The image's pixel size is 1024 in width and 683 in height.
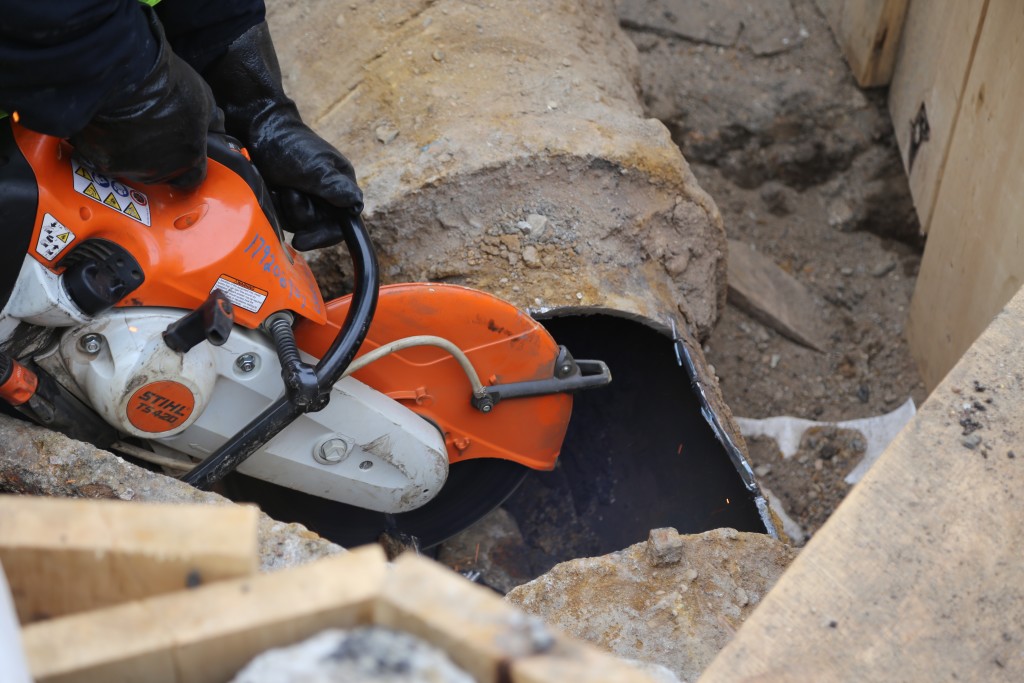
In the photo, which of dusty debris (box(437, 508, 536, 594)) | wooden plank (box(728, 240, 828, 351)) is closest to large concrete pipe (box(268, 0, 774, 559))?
dusty debris (box(437, 508, 536, 594))

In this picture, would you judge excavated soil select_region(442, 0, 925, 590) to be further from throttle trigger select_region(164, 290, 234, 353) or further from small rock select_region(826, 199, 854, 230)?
throttle trigger select_region(164, 290, 234, 353)

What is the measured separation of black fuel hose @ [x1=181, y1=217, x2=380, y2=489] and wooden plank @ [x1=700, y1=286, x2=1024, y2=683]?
896 millimetres

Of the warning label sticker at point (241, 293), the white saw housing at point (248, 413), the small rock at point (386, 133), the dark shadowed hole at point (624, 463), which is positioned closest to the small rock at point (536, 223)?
the dark shadowed hole at point (624, 463)

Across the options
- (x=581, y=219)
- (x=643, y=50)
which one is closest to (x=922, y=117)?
(x=643, y=50)

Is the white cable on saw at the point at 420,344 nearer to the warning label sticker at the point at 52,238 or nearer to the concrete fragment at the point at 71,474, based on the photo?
the concrete fragment at the point at 71,474

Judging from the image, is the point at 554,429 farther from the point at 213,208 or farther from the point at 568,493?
the point at 213,208

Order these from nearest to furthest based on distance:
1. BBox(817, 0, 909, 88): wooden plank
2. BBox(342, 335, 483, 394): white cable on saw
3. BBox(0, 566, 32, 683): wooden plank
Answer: BBox(0, 566, 32, 683): wooden plank, BBox(342, 335, 483, 394): white cable on saw, BBox(817, 0, 909, 88): wooden plank

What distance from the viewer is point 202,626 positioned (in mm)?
659

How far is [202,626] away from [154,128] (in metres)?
1.07

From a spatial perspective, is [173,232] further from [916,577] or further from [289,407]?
[916,577]

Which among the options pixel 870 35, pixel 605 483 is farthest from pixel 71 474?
pixel 870 35

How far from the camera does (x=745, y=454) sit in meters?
2.28

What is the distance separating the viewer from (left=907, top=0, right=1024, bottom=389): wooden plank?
234 cm

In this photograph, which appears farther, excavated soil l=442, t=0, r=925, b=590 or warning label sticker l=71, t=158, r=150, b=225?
excavated soil l=442, t=0, r=925, b=590
